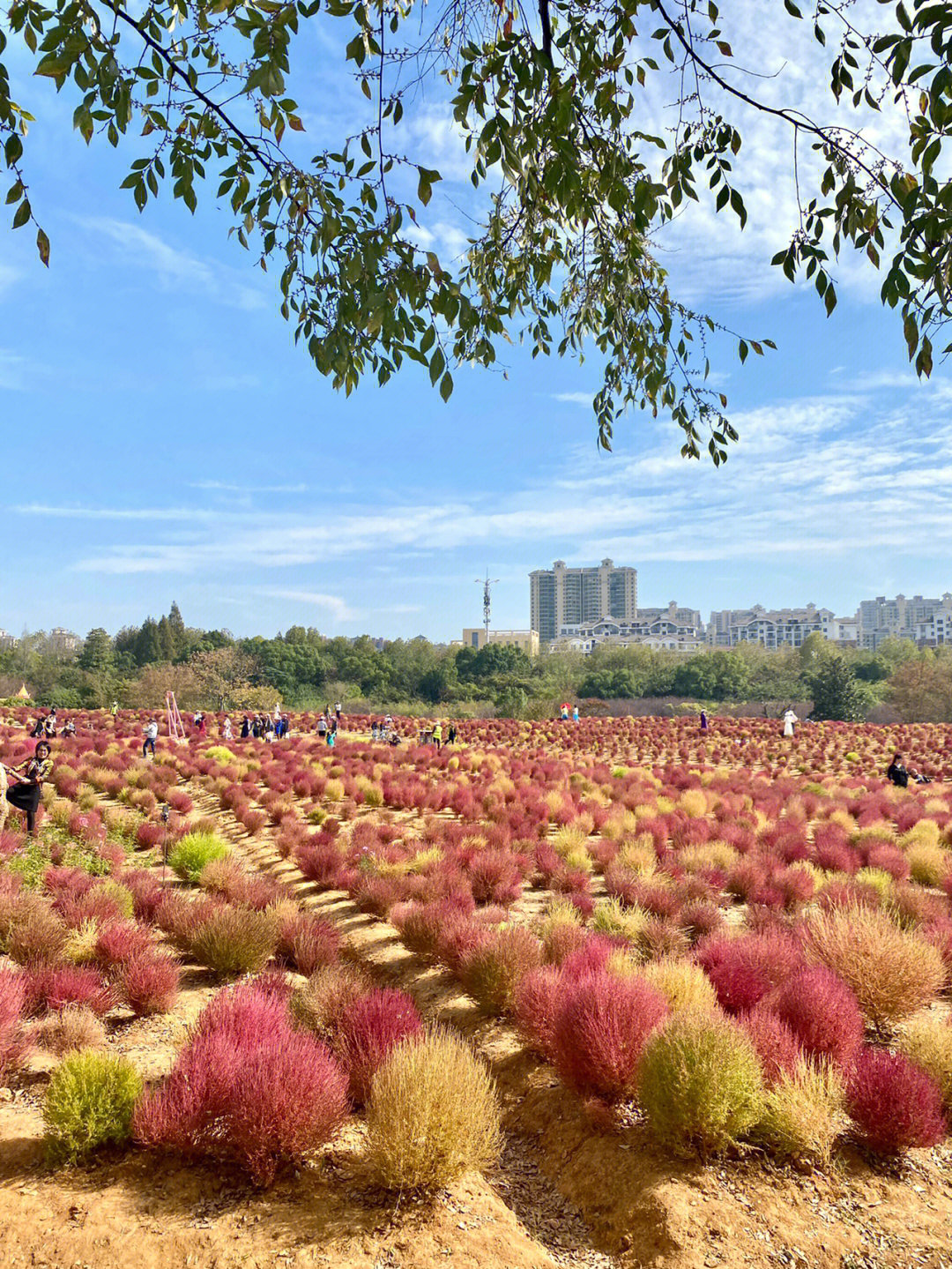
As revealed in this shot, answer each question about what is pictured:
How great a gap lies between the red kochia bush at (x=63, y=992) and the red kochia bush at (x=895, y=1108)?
17.5 ft

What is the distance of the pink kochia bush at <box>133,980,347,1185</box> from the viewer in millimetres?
3785

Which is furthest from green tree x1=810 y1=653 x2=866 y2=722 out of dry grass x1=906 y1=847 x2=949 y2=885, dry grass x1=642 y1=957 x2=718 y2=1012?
dry grass x1=642 y1=957 x2=718 y2=1012

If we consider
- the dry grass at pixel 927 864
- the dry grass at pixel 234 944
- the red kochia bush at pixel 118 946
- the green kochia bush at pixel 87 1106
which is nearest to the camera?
the green kochia bush at pixel 87 1106

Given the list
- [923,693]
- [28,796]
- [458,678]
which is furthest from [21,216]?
[458,678]

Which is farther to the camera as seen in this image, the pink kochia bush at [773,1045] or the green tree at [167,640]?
the green tree at [167,640]

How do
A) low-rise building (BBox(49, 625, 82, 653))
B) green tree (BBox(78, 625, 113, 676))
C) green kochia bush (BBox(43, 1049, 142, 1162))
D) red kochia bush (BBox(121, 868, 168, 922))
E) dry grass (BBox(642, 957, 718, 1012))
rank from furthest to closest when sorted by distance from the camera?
low-rise building (BBox(49, 625, 82, 653))
green tree (BBox(78, 625, 113, 676))
red kochia bush (BBox(121, 868, 168, 922))
dry grass (BBox(642, 957, 718, 1012))
green kochia bush (BBox(43, 1049, 142, 1162))

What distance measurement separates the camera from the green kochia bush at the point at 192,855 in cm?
1067

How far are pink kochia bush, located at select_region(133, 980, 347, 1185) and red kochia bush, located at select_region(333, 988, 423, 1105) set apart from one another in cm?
21

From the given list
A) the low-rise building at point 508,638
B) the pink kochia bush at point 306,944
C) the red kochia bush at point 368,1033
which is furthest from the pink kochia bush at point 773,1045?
the low-rise building at point 508,638

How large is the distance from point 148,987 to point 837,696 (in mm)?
55191

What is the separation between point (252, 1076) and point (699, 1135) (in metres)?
2.35

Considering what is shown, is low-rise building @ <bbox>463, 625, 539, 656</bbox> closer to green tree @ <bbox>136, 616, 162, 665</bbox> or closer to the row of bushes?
green tree @ <bbox>136, 616, 162, 665</bbox>

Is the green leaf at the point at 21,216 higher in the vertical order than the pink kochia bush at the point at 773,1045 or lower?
higher

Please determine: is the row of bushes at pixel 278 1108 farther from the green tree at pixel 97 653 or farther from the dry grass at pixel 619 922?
the green tree at pixel 97 653
